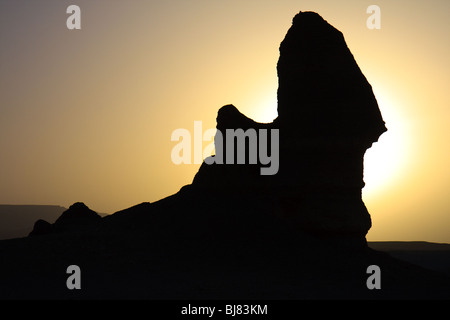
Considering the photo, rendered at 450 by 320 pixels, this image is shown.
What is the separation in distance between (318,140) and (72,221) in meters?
26.3

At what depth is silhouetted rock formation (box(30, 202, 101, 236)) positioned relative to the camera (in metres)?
54.5

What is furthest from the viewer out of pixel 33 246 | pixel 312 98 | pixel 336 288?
pixel 312 98

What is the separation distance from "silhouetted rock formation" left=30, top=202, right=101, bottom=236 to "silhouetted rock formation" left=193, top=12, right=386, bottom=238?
17.9m

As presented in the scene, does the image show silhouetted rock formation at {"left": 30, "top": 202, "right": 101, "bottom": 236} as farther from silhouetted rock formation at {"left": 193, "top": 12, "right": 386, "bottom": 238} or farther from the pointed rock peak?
silhouetted rock formation at {"left": 193, "top": 12, "right": 386, "bottom": 238}

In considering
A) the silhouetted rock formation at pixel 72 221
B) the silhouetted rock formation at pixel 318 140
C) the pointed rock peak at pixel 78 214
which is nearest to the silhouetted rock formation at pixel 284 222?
the silhouetted rock formation at pixel 318 140

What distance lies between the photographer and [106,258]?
108 ft

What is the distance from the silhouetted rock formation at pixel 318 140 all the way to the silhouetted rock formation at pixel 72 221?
58.7ft

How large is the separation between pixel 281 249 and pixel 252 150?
689cm

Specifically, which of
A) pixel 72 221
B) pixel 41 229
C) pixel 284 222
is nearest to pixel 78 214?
pixel 72 221

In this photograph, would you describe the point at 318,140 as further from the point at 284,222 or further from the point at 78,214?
the point at 78,214

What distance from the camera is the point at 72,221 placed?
2229 inches

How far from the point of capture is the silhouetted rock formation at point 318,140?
3903 cm
